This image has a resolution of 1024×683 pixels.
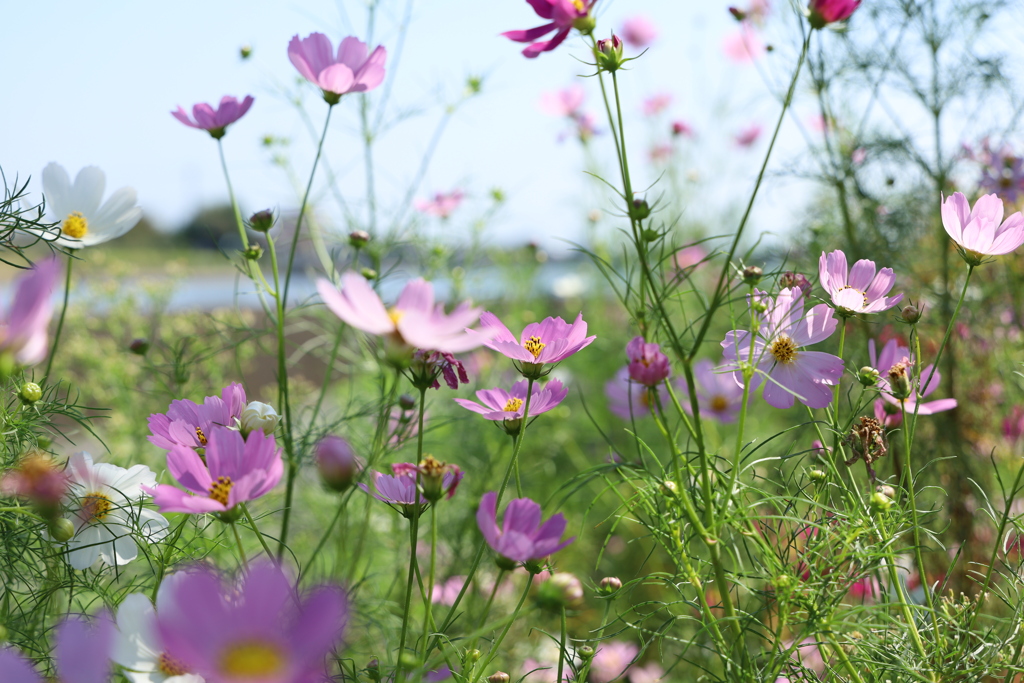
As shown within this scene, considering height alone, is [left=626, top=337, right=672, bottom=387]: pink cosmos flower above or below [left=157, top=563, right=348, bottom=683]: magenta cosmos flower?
above

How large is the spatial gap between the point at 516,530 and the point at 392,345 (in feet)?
0.46

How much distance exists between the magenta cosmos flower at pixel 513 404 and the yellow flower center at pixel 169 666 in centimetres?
22

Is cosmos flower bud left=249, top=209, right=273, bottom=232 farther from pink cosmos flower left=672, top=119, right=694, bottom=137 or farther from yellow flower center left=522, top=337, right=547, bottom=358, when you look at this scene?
pink cosmos flower left=672, top=119, right=694, bottom=137

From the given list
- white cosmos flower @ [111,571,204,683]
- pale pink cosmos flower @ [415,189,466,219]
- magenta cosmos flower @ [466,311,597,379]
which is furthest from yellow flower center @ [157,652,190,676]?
pale pink cosmos flower @ [415,189,466,219]

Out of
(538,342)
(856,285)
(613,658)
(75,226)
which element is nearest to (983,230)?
(856,285)

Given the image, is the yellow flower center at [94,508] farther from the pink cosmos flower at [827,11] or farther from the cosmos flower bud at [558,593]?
the pink cosmos flower at [827,11]

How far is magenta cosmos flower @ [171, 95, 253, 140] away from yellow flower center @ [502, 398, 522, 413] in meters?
0.37

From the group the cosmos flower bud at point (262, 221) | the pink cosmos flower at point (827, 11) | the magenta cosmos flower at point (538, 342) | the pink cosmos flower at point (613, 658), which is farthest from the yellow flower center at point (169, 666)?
the pink cosmos flower at point (613, 658)

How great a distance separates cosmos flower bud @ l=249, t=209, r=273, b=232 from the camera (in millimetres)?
681

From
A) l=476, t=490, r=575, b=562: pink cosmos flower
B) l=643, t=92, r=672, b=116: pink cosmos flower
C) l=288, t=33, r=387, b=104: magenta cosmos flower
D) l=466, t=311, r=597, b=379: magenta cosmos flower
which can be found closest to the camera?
l=476, t=490, r=575, b=562: pink cosmos flower

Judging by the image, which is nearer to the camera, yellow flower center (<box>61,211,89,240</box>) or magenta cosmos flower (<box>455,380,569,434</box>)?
magenta cosmos flower (<box>455,380,569,434</box>)

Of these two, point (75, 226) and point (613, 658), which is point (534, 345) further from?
point (613, 658)

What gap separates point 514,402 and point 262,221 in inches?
11.9

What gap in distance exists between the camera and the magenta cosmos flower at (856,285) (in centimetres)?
52
